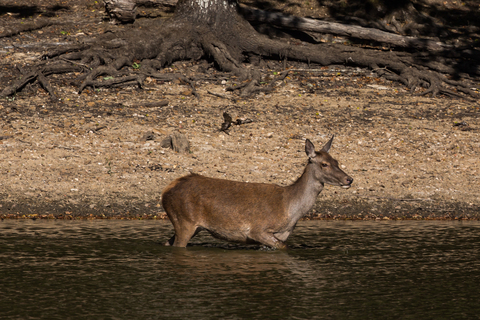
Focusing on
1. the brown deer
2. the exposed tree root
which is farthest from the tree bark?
the brown deer

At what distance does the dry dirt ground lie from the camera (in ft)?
45.8

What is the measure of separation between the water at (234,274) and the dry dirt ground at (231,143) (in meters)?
1.70

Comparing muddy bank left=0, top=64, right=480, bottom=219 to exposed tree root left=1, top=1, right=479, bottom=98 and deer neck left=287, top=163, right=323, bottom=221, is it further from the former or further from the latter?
deer neck left=287, top=163, right=323, bottom=221

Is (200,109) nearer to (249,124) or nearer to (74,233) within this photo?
(249,124)

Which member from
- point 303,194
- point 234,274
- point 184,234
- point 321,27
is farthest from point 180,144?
point 321,27

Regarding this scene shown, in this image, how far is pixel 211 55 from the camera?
21.4 metres

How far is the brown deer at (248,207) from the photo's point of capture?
10.3 m

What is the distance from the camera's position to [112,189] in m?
14.2

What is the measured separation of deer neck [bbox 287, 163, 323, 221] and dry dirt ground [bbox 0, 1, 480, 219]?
123 inches

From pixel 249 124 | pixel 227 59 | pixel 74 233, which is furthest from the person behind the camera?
pixel 227 59

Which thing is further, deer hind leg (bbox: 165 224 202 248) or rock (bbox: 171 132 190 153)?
rock (bbox: 171 132 190 153)

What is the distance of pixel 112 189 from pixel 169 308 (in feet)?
22.8

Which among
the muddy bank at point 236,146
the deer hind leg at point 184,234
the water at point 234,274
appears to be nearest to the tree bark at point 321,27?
the muddy bank at point 236,146

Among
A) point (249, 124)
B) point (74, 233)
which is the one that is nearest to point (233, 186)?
point (74, 233)
